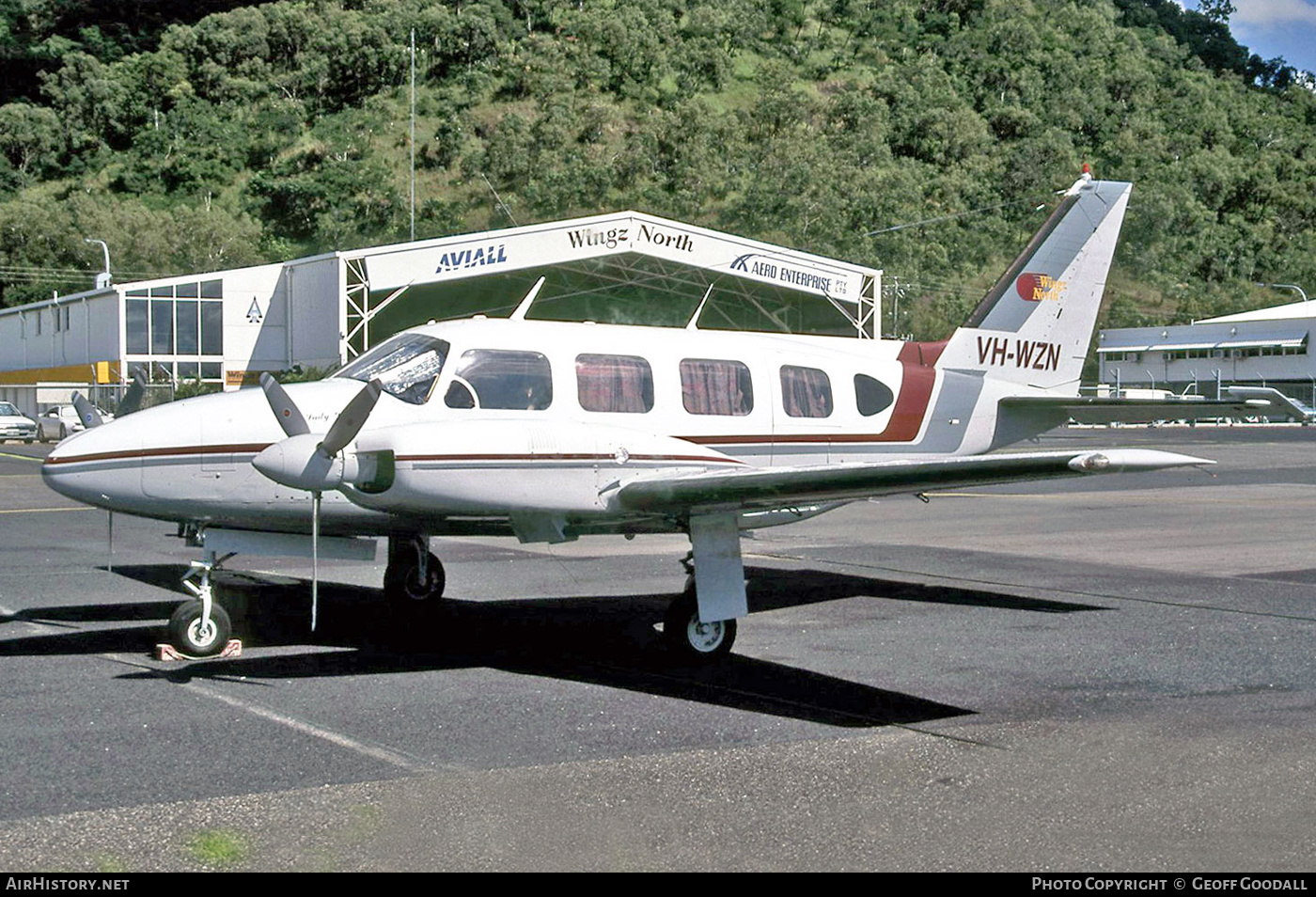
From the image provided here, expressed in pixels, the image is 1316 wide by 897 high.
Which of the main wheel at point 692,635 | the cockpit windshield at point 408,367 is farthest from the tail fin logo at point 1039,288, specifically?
the cockpit windshield at point 408,367

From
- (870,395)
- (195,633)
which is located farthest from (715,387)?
(195,633)

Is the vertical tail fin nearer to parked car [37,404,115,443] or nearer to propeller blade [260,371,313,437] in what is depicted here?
propeller blade [260,371,313,437]

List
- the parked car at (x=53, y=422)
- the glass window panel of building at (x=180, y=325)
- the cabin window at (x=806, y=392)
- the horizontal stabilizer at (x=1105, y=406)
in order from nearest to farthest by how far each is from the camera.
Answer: the horizontal stabilizer at (x=1105, y=406) < the cabin window at (x=806, y=392) < the parked car at (x=53, y=422) < the glass window panel of building at (x=180, y=325)

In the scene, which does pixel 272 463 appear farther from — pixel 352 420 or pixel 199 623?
pixel 199 623

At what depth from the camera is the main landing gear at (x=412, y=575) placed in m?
12.4

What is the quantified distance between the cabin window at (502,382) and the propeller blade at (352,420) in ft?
4.11

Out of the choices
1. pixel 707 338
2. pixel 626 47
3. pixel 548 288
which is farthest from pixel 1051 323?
pixel 626 47

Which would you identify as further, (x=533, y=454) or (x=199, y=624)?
(x=199, y=624)

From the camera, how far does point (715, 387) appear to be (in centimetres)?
1170

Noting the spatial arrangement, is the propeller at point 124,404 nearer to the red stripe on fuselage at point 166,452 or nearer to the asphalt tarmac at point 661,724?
the red stripe on fuselage at point 166,452

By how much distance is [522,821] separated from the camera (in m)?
6.20

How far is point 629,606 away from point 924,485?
482 cm

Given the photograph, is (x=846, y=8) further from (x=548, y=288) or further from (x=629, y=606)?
(x=629, y=606)

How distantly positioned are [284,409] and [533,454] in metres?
1.79
